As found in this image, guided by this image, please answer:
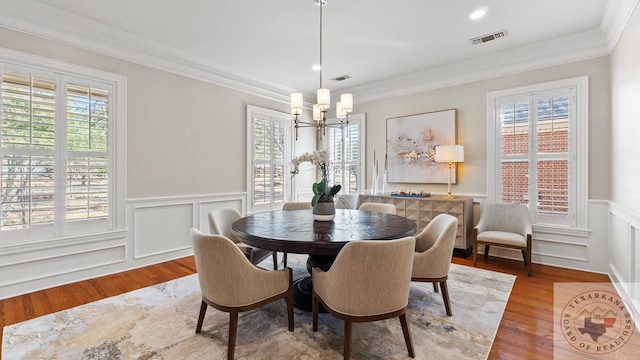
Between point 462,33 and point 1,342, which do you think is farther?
point 462,33

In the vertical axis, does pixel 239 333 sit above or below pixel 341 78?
below

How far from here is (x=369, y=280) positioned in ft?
5.60

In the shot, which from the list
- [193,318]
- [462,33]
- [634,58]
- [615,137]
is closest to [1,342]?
[193,318]

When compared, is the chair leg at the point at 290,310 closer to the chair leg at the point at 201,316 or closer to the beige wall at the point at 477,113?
the chair leg at the point at 201,316

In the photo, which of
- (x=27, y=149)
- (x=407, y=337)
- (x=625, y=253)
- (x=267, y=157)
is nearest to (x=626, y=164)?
(x=625, y=253)

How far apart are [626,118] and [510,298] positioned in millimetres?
2004

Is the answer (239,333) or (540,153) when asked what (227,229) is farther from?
(540,153)

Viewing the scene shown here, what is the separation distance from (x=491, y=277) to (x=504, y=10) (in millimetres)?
2816

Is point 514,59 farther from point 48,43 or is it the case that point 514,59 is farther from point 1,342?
point 1,342

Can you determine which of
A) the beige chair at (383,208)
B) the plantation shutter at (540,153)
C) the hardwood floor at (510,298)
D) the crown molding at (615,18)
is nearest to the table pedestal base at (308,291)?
the beige chair at (383,208)

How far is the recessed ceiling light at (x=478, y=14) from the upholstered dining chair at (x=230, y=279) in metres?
3.16

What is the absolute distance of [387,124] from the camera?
5246 millimetres

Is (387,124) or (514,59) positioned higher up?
(514,59)

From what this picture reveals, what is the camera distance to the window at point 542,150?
3.59 m
